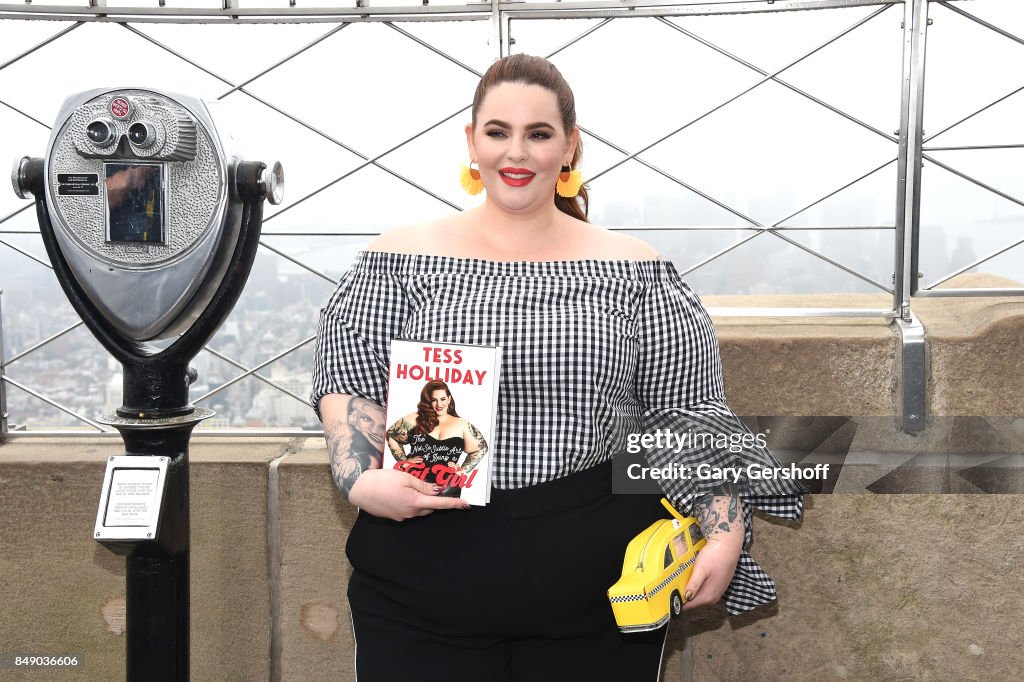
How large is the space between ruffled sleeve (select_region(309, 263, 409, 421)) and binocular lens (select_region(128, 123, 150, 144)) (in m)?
0.46

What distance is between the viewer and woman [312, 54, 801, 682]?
1536 mm

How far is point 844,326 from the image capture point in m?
2.53

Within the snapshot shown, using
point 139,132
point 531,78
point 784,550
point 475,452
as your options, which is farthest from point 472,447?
point 784,550

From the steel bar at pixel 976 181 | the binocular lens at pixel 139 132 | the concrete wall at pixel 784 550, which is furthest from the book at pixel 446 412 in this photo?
the steel bar at pixel 976 181

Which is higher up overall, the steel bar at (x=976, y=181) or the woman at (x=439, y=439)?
the steel bar at (x=976, y=181)

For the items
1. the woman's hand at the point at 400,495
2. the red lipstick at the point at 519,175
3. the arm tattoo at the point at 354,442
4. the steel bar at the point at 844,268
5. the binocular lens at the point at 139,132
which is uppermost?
the binocular lens at the point at 139,132

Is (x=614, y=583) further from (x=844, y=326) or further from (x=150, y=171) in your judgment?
(x=844, y=326)

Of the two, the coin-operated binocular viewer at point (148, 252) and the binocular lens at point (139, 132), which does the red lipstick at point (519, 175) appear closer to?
the coin-operated binocular viewer at point (148, 252)

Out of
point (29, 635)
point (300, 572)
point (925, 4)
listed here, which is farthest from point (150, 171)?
point (925, 4)

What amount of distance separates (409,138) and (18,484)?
137 cm

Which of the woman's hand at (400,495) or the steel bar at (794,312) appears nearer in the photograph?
the woman's hand at (400,495)

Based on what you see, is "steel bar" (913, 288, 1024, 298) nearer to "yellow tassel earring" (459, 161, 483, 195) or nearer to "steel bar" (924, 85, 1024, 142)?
"steel bar" (924, 85, 1024, 142)

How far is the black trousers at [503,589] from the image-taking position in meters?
1.53

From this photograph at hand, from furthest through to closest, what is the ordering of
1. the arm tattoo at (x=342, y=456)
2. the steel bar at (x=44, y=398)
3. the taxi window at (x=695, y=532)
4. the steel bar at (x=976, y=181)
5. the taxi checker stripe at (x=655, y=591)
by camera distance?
the steel bar at (x=44, y=398), the steel bar at (x=976, y=181), the taxi window at (x=695, y=532), the arm tattoo at (x=342, y=456), the taxi checker stripe at (x=655, y=591)
